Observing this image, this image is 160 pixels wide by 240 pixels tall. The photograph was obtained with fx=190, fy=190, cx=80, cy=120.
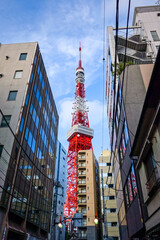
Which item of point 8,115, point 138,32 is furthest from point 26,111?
point 138,32

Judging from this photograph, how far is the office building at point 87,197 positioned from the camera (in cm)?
6001

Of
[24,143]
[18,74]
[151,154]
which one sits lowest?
[151,154]

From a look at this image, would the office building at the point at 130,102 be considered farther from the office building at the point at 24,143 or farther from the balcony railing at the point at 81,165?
the balcony railing at the point at 81,165

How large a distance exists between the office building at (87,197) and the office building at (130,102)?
118ft

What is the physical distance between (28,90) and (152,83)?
20.5 meters

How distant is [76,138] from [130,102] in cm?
7520

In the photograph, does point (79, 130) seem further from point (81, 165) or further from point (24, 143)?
point (24, 143)

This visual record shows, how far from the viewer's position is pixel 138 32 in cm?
3108

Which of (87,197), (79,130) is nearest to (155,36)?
(87,197)

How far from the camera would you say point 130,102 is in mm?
15523

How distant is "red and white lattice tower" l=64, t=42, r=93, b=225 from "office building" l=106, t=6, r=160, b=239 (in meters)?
45.9

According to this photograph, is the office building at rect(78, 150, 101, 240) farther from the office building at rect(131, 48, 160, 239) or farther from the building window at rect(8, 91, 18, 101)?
the office building at rect(131, 48, 160, 239)

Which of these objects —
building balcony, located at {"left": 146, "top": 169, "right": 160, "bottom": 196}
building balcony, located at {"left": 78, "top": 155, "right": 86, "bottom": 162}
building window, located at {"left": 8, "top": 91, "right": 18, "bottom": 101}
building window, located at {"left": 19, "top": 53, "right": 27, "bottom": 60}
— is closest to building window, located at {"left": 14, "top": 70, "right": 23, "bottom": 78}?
building window, located at {"left": 19, "top": 53, "right": 27, "bottom": 60}

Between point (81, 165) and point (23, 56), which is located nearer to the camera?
point (23, 56)
